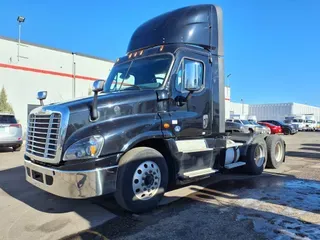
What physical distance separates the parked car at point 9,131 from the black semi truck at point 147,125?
22.6ft

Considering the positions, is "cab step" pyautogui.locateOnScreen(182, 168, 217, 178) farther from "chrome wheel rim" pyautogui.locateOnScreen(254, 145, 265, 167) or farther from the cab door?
"chrome wheel rim" pyautogui.locateOnScreen(254, 145, 265, 167)

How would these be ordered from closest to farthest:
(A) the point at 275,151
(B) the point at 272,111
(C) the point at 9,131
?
(A) the point at 275,151 → (C) the point at 9,131 → (B) the point at 272,111

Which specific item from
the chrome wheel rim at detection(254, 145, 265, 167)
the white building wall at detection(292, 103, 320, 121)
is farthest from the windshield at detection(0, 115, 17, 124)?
the white building wall at detection(292, 103, 320, 121)

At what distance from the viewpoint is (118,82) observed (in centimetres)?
585

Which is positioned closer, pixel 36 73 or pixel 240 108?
pixel 36 73

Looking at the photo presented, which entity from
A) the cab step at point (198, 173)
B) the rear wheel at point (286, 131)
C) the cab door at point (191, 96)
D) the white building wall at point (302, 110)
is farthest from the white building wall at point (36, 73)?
the white building wall at point (302, 110)

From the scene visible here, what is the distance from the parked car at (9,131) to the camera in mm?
11414

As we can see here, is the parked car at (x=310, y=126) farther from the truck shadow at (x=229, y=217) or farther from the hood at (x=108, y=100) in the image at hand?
the hood at (x=108, y=100)

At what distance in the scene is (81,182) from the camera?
161 inches

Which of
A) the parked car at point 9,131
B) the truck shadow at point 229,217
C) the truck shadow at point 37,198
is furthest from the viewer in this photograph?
the parked car at point 9,131

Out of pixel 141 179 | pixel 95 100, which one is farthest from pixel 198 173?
pixel 95 100

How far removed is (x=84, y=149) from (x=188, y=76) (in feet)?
8.01

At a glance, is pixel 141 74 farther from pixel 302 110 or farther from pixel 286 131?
pixel 302 110

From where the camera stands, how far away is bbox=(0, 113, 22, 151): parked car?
37.4ft
